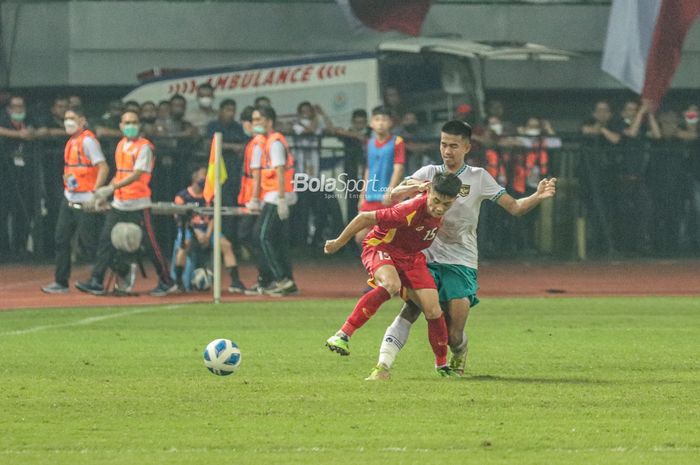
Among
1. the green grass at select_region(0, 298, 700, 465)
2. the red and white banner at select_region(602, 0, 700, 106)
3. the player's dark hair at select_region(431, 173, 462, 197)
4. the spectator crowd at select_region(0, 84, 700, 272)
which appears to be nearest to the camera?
the green grass at select_region(0, 298, 700, 465)

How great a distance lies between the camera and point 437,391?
10891 millimetres

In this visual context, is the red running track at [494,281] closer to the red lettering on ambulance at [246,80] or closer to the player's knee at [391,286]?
the red lettering on ambulance at [246,80]

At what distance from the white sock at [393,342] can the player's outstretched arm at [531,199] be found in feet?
3.31

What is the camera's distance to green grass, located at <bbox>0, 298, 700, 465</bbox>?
8.58m

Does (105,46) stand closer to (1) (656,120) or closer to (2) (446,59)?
(2) (446,59)

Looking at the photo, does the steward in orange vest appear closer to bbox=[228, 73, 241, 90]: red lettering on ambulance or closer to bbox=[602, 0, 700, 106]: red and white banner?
bbox=[228, 73, 241, 90]: red lettering on ambulance

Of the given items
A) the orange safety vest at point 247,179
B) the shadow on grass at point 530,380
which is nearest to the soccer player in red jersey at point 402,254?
the shadow on grass at point 530,380

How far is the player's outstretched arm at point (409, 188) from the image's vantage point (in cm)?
1133

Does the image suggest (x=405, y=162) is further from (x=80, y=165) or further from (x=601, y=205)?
(x=80, y=165)

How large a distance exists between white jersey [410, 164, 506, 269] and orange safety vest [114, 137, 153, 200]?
862cm

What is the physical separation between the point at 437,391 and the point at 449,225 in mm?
1363

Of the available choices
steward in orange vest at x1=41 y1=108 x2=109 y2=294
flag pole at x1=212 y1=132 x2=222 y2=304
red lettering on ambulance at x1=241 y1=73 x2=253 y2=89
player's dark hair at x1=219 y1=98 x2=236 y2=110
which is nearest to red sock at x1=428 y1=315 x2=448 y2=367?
flag pole at x1=212 y1=132 x2=222 y2=304

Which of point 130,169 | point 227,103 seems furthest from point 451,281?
point 227,103

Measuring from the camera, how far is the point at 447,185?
11.0 metres
